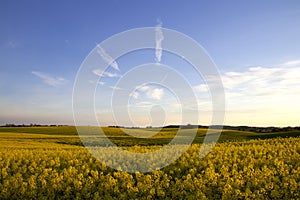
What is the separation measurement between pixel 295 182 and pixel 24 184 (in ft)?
41.4

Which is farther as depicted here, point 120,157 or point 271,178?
point 120,157

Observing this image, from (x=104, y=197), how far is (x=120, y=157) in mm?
7726

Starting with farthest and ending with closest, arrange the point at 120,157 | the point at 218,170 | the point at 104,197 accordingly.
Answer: the point at 120,157 < the point at 218,170 < the point at 104,197

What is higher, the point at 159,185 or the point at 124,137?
the point at 124,137

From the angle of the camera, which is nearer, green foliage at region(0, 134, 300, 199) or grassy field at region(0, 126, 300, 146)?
green foliage at region(0, 134, 300, 199)

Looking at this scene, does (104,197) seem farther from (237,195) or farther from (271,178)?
(271,178)

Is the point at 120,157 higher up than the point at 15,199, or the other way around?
the point at 120,157

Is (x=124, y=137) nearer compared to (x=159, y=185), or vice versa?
(x=159, y=185)

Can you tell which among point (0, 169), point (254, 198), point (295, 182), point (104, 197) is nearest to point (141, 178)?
point (104, 197)

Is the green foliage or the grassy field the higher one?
the grassy field

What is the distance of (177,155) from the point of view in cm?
2186

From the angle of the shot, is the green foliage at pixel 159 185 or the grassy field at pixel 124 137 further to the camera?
the grassy field at pixel 124 137

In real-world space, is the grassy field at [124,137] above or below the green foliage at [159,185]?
above

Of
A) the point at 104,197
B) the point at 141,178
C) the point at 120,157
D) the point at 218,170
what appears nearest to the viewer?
the point at 104,197
